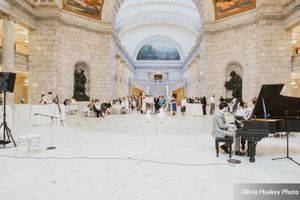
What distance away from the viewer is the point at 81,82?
2095 cm

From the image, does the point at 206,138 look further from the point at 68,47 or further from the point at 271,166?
the point at 68,47

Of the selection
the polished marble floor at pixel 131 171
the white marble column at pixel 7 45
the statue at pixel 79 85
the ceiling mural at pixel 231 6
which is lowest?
the polished marble floor at pixel 131 171

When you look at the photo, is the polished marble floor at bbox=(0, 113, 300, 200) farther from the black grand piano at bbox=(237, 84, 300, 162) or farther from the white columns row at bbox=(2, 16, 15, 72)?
the white columns row at bbox=(2, 16, 15, 72)

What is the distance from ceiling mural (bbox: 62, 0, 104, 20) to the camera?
65.3 ft

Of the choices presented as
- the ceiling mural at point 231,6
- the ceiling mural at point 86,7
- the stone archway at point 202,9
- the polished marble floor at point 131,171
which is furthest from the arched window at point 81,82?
the polished marble floor at point 131,171

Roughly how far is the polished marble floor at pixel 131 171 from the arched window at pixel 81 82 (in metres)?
14.2

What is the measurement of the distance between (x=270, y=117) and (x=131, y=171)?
386cm

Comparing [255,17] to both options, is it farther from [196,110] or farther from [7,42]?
[7,42]

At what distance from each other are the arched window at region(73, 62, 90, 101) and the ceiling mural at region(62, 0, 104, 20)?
15.0 feet

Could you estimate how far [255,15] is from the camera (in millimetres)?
18250

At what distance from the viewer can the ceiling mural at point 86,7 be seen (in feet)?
65.3

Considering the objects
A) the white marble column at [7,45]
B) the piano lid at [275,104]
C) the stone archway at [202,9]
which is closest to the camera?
the piano lid at [275,104]

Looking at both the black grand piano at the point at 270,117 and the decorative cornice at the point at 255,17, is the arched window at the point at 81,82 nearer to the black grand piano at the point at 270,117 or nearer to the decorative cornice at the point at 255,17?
the decorative cornice at the point at 255,17

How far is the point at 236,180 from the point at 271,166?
1.42 metres
